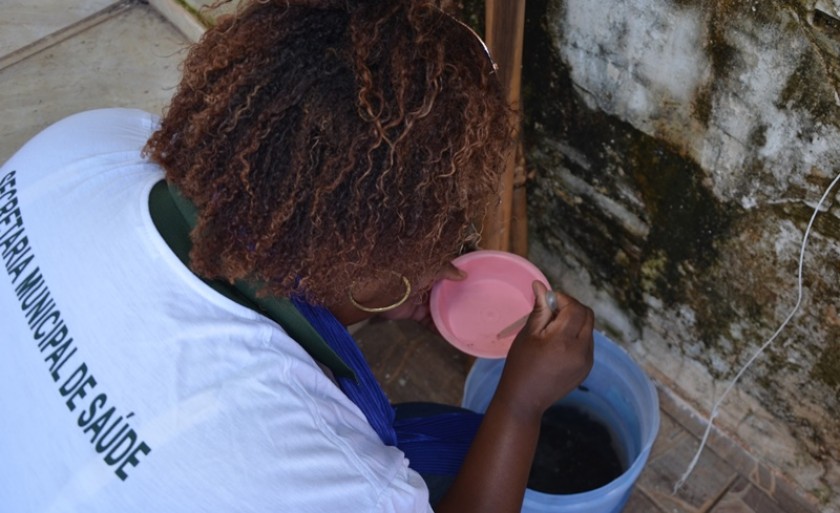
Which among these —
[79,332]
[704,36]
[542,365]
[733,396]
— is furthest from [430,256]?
[733,396]

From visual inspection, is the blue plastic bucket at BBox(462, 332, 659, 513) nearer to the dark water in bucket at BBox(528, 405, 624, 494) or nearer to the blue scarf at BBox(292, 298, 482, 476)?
the dark water in bucket at BBox(528, 405, 624, 494)

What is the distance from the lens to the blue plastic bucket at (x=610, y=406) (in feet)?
4.81

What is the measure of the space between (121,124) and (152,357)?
56 centimetres

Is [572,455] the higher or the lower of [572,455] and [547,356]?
the lower

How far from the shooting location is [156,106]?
2287mm

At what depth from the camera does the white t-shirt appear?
93 centimetres

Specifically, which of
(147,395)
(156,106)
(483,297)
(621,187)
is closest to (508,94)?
(621,187)

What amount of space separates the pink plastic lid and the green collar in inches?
23.9

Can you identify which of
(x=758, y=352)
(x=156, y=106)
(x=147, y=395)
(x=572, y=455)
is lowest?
(x=572, y=455)

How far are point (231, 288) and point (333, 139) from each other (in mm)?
274

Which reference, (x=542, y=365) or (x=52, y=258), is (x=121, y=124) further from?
(x=542, y=365)

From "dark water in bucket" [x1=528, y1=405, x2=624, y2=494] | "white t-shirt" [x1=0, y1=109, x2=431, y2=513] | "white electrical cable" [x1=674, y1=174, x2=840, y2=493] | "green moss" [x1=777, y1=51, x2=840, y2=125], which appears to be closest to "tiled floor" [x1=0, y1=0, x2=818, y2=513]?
"white electrical cable" [x1=674, y1=174, x2=840, y2=493]

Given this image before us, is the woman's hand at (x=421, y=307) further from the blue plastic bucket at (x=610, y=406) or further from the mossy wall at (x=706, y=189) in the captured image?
the mossy wall at (x=706, y=189)

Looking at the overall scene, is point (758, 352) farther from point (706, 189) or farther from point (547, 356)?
point (547, 356)
